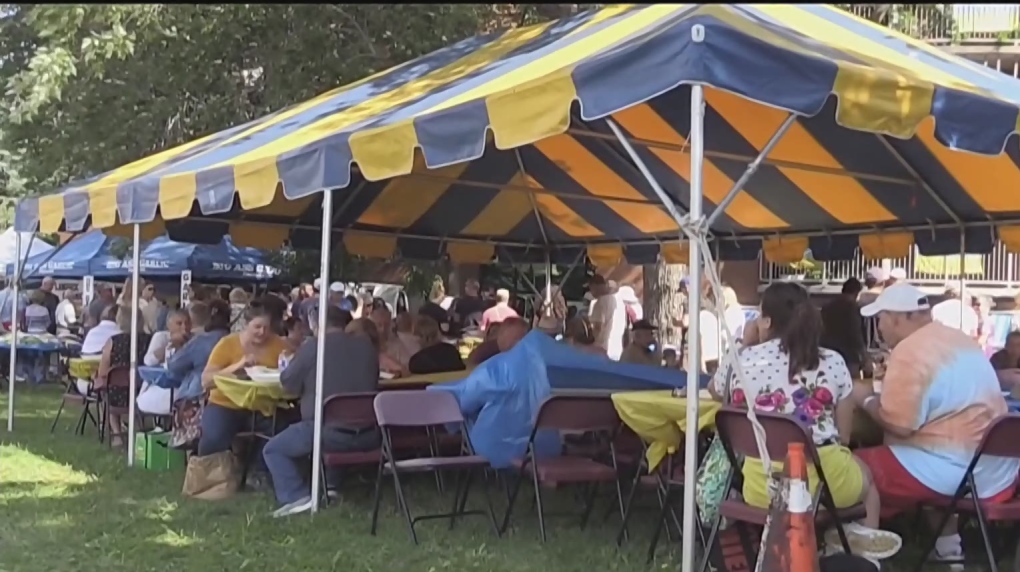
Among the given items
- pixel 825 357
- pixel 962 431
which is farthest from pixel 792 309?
pixel 962 431

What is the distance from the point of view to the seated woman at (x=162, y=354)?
28.7ft

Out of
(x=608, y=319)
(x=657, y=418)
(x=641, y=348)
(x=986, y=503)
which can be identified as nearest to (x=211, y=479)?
(x=657, y=418)

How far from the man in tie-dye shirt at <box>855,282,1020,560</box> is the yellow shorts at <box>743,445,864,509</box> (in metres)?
0.31

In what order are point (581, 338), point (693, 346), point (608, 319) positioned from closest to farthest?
point (693, 346) → point (581, 338) → point (608, 319)

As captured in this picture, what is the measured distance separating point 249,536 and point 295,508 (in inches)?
23.5

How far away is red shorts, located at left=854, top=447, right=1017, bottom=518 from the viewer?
16.4ft

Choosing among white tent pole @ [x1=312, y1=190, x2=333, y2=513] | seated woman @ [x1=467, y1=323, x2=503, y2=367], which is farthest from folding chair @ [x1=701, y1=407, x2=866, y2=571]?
seated woman @ [x1=467, y1=323, x2=503, y2=367]

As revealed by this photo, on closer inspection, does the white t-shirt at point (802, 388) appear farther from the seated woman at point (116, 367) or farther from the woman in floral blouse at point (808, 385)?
the seated woman at point (116, 367)

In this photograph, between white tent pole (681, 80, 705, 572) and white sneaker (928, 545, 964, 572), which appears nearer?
white tent pole (681, 80, 705, 572)

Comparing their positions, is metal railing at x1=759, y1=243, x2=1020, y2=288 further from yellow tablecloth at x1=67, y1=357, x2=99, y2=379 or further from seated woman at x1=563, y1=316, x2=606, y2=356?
yellow tablecloth at x1=67, y1=357, x2=99, y2=379

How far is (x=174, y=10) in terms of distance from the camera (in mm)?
12156

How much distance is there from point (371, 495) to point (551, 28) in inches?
134

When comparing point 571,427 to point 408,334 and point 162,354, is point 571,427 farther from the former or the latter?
point 162,354

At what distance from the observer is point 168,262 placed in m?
16.4
